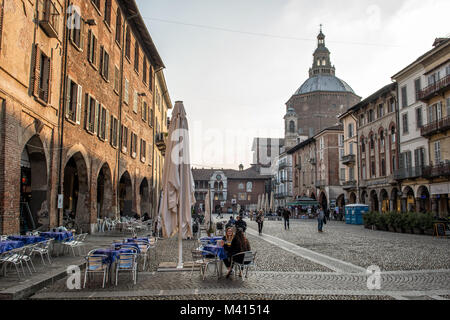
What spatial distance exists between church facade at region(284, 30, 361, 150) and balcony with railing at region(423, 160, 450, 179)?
2166 inches

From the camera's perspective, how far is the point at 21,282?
8.11m

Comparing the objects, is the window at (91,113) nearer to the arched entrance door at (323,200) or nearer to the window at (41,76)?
the window at (41,76)

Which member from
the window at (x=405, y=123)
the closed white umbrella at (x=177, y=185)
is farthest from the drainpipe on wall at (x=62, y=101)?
the window at (x=405, y=123)

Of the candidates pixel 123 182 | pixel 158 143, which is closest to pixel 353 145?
pixel 158 143

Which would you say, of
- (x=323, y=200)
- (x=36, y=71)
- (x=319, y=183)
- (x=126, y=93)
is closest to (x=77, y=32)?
(x=36, y=71)

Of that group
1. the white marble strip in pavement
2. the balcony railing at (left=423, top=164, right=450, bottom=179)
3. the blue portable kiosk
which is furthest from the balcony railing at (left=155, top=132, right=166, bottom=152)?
the white marble strip in pavement

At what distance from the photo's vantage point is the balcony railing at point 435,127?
96.2 feet

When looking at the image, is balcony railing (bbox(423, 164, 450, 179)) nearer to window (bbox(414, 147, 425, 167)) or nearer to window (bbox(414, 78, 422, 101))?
window (bbox(414, 147, 425, 167))

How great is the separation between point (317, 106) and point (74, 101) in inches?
3051

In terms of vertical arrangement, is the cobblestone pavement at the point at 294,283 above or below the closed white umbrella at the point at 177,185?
below

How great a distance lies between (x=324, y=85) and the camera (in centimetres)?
9131

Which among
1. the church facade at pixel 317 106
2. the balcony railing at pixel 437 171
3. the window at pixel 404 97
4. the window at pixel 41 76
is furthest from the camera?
the church facade at pixel 317 106

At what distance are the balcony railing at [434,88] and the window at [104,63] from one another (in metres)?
23.0

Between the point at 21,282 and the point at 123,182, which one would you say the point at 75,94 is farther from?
the point at 123,182
